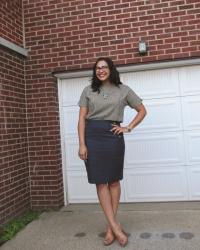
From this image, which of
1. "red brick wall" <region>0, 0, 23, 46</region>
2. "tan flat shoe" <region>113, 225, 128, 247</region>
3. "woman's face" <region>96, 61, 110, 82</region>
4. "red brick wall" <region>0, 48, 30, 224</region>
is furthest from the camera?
"red brick wall" <region>0, 0, 23, 46</region>

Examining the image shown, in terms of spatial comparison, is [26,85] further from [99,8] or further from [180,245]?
[180,245]

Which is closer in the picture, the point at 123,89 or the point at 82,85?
the point at 123,89

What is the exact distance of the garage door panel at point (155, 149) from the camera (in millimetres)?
5164

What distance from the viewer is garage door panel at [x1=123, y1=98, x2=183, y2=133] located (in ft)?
16.9

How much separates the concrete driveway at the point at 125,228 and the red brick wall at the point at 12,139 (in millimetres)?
404

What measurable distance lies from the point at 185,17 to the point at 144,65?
0.84 meters

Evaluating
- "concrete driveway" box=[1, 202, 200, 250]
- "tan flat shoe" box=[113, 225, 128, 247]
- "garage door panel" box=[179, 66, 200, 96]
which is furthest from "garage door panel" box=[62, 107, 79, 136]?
"tan flat shoe" box=[113, 225, 128, 247]

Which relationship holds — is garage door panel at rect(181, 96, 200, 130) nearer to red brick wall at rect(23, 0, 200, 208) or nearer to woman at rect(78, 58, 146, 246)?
red brick wall at rect(23, 0, 200, 208)

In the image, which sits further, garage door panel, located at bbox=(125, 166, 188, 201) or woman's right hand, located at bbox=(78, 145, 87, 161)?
garage door panel, located at bbox=(125, 166, 188, 201)

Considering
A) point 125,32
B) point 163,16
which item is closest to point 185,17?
point 163,16

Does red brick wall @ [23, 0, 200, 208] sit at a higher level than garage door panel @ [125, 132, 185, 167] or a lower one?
higher

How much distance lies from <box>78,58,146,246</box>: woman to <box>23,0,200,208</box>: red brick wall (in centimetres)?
152

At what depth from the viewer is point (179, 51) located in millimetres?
4961

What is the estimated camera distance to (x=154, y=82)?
5215 millimetres
